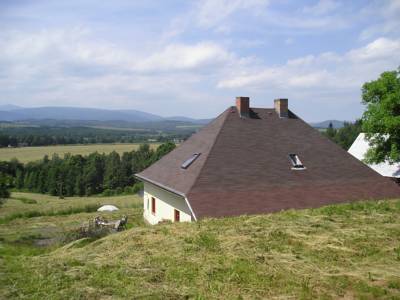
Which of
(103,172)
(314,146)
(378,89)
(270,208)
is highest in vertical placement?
(378,89)

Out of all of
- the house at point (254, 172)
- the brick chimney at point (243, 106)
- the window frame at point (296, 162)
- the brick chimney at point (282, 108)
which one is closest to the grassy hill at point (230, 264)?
the house at point (254, 172)

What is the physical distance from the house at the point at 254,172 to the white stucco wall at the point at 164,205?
0.14 ft

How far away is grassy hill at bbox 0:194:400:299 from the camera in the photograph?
7336 mm

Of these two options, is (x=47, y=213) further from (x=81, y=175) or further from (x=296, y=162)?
(x=81, y=175)

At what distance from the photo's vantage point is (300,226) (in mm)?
11844

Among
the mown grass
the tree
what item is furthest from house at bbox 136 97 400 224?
the mown grass

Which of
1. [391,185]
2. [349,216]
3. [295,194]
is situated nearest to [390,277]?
[349,216]

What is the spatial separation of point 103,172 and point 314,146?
62.7m

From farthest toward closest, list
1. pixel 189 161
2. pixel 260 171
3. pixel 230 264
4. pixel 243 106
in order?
pixel 243 106, pixel 189 161, pixel 260 171, pixel 230 264

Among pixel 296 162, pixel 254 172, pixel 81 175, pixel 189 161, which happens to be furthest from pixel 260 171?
pixel 81 175

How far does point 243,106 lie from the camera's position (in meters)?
22.0

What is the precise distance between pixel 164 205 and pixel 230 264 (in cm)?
1188

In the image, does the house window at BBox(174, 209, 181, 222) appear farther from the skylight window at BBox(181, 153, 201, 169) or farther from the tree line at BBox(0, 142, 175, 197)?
the tree line at BBox(0, 142, 175, 197)

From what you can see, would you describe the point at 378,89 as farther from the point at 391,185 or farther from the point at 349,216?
the point at 349,216
